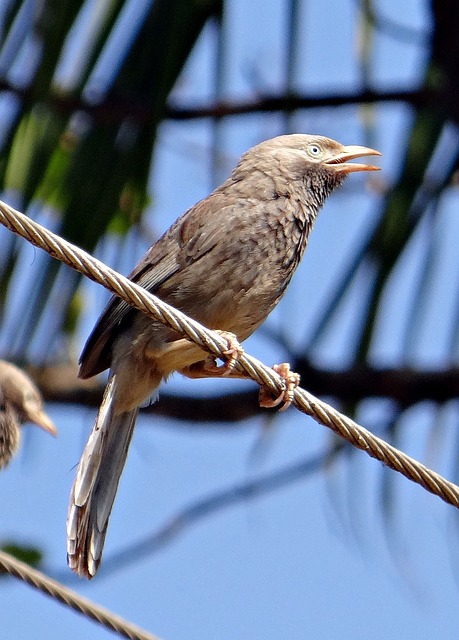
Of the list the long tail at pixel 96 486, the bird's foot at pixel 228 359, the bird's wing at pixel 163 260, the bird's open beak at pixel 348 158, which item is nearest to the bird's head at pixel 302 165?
the bird's open beak at pixel 348 158

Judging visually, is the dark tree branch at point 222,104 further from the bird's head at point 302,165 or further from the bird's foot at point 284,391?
the bird's foot at point 284,391

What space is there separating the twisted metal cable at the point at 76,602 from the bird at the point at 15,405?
2261 millimetres

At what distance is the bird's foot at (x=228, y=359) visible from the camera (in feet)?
16.9

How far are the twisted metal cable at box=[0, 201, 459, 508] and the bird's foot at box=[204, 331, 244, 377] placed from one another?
3 cm

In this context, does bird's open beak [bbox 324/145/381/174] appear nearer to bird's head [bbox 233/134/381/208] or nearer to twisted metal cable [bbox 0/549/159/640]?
bird's head [bbox 233/134/381/208]

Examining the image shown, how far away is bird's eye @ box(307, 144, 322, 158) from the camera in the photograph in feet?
21.1

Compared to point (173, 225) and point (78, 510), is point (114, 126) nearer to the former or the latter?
point (173, 225)

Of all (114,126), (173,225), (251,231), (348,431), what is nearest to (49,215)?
(114,126)

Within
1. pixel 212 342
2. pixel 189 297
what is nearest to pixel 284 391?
pixel 212 342

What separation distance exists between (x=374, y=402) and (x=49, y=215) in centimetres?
201

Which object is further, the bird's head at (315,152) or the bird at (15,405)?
the bird at (15,405)

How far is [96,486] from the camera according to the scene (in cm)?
575

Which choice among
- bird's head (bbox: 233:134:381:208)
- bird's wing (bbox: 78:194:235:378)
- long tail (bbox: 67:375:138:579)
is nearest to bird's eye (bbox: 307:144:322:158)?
bird's head (bbox: 233:134:381:208)

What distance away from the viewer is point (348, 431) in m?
4.86
